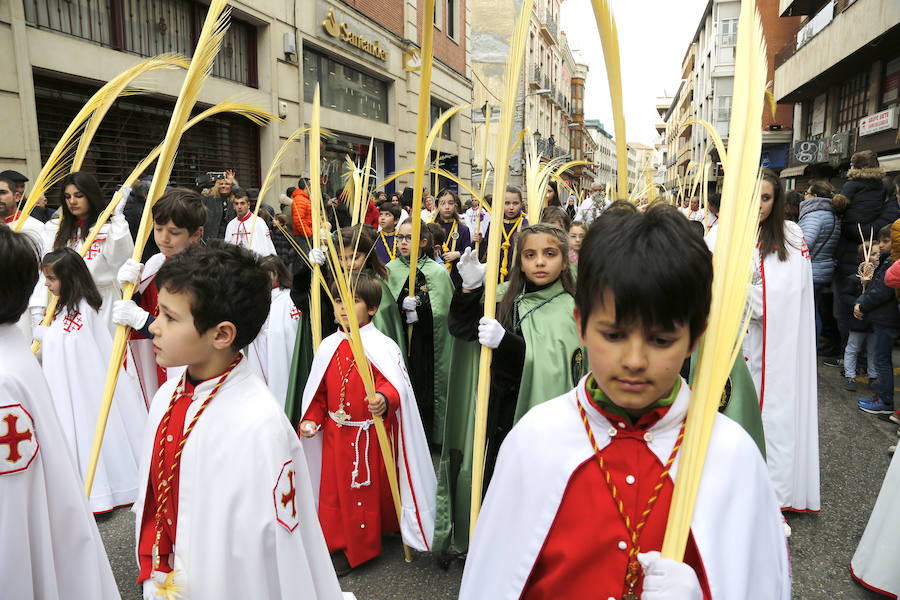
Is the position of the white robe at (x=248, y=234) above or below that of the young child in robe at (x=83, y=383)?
above

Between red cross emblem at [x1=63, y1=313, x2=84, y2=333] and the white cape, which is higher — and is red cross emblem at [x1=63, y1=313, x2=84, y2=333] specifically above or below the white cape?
above

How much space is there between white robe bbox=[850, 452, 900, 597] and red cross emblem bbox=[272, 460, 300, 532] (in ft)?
9.08

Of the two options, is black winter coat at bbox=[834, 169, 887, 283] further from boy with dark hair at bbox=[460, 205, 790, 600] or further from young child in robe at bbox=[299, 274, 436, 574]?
boy with dark hair at bbox=[460, 205, 790, 600]

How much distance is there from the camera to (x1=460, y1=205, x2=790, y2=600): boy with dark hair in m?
1.26

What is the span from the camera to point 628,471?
1.42m

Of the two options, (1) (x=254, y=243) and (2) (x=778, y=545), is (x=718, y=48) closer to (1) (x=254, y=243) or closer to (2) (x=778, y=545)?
(1) (x=254, y=243)

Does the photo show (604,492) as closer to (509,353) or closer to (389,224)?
(509,353)

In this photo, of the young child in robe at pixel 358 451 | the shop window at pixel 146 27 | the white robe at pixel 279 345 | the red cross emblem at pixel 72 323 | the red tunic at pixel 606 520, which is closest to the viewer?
the red tunic at pixel 606 520

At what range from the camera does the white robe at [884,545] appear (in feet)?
9.50

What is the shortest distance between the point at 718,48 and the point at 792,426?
4193 centimetres

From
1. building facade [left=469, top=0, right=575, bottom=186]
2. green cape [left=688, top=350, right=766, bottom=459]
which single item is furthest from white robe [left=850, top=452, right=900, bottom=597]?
building facade [left=469, top=0, right=575, bottom=186]

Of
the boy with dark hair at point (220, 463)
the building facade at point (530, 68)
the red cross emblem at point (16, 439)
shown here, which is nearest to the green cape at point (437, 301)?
the boy with dark hair at point (220, 463)

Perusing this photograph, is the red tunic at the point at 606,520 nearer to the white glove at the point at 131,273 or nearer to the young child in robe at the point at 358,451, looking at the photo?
the young child in robe at the point at 358,451

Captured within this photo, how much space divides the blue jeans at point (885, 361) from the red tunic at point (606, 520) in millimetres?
5426
